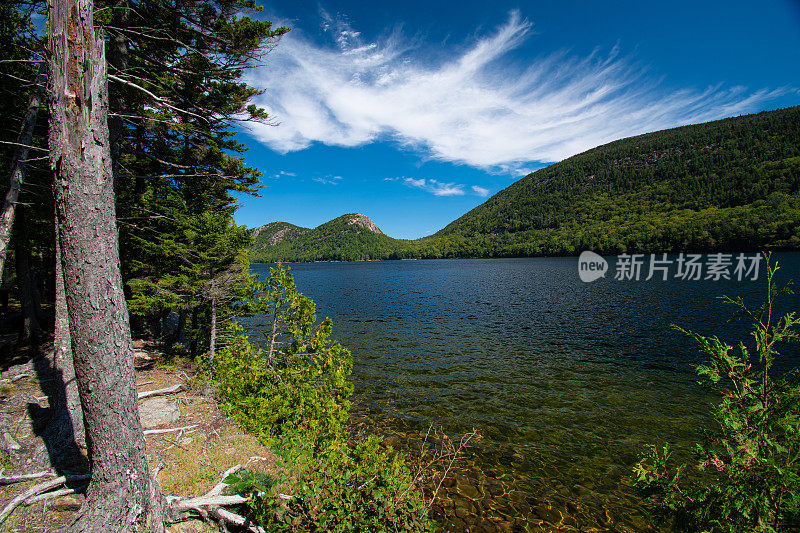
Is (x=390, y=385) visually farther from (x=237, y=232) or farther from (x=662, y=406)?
(x=662, y=406)

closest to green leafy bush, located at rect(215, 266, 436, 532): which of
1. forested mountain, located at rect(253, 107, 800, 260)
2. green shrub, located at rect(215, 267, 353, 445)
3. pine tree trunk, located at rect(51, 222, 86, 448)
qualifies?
green shrub, located at rect(215, 267, 353, 445)

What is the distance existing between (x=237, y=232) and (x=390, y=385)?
954cm

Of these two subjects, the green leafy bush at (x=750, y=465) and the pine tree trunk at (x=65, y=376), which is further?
the pine tree trunk at (x=65, y=376)

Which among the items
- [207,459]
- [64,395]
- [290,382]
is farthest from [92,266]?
[290,382]

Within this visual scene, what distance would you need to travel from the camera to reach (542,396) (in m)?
13.8

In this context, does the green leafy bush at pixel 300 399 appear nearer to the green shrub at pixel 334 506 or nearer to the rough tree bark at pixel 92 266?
the green shrub at pixel 334 506

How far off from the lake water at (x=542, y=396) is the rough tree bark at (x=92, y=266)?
6.28 meters

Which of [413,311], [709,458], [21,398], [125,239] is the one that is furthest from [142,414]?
[413,311]

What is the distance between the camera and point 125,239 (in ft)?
42.4

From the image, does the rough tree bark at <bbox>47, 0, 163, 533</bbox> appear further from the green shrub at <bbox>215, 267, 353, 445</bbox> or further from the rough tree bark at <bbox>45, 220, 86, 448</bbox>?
the green shrub at <bbox>215, 267, 353, 445</bbox>

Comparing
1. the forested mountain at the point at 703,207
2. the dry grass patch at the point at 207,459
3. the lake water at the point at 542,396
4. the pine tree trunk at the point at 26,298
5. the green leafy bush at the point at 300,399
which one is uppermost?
the forested mountain at the point at 703,207

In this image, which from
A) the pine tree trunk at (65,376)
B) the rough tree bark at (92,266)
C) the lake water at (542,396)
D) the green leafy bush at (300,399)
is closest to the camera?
the rough tree bark at (92,266)

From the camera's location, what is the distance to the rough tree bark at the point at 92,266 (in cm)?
384

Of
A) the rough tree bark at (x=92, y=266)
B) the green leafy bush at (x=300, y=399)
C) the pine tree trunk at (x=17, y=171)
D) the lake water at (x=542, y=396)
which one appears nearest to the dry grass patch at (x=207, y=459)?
the green leafy bush at (x=300, y=399)
